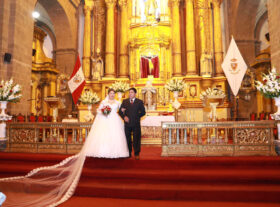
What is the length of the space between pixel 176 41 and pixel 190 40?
2.57 feet

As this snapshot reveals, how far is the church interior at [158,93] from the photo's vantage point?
432cm

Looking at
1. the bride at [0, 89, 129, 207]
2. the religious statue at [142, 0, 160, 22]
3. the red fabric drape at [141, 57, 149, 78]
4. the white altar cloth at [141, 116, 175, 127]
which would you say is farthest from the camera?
the red fabric drape at [141, 57, 149, 78]

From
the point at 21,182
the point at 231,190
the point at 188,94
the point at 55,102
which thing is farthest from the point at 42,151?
the point at 188,94

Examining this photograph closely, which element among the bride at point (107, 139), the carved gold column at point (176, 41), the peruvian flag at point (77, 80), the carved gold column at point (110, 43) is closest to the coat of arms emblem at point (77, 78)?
the peruvian flag at point (77, 80)

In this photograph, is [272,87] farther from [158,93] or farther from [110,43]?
[110,43]

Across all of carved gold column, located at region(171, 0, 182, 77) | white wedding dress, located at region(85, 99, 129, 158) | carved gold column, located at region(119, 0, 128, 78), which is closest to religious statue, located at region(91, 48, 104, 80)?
carved gold column, located at region(119, 0, 128, 78)

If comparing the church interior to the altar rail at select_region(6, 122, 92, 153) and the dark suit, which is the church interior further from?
the dark suit

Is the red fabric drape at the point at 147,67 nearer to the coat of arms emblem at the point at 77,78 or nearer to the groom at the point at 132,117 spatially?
the coat of arms emblem at the point at 77,78

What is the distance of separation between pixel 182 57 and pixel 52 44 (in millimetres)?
12866

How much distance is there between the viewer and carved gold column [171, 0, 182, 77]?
13.0 m

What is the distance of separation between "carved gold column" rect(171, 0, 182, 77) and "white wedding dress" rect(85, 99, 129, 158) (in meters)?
8.56

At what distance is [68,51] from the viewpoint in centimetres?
1577

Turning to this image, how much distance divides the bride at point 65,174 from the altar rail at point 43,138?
841mm

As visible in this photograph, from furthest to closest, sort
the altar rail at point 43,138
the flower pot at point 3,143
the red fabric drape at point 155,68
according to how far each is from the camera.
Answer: the red fabric drape at point 155,68 < the flower pot at point 3,143 < the altar rail at point 43,138
